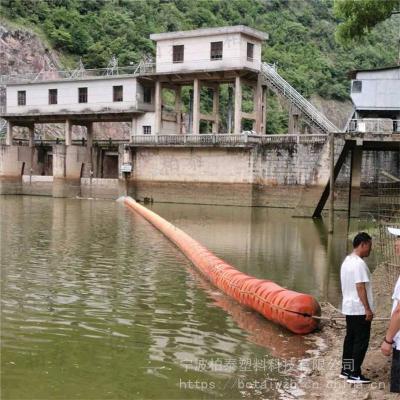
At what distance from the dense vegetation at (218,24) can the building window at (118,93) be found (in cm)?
2548

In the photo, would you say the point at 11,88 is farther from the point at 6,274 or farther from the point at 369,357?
the point at 369,357

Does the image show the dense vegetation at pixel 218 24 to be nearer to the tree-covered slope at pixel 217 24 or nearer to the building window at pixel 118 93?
the tree-covered slope at pixel 217 24

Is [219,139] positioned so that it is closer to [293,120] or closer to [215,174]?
[215,174]

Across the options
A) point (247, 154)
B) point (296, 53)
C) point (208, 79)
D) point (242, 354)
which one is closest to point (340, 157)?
point (247, 154)

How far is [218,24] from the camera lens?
85.4 metres

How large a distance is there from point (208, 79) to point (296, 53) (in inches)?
2090

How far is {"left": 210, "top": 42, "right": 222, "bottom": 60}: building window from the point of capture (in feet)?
130

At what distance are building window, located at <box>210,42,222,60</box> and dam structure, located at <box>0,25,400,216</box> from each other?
7 centimetres

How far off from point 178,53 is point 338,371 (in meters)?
36.9

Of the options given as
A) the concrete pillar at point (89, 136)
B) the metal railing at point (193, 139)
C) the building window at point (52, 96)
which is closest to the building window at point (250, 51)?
the metal railing at point (193, 139)

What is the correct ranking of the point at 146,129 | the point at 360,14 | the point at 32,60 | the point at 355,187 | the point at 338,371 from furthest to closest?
the point at 32,60 → the point at 146,129 → the point at 355,187 → the point at 360,14 → the point at 338,371

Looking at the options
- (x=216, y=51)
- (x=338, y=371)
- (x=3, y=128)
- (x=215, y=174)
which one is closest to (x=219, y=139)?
(x=215, y=174)

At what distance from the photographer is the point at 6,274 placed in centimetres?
1298

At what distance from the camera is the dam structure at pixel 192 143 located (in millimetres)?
36469
